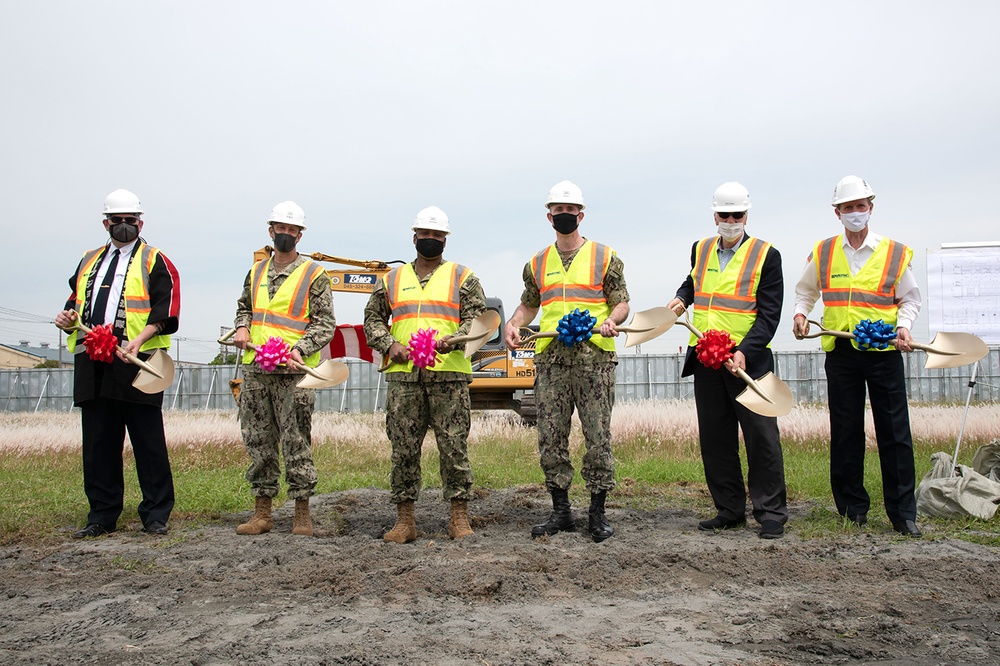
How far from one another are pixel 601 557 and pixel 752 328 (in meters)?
1.95

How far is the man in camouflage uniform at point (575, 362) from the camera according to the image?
5.82 metres

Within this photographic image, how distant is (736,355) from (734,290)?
502 millimetres

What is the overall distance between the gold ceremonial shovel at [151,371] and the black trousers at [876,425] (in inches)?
181

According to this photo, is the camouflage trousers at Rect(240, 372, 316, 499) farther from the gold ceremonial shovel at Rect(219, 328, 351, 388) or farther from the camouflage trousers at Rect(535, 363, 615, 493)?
the camouflage trousers at Rect(535, 363, 615, 493)

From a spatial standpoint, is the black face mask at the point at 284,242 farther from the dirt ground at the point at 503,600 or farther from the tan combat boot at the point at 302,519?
the dirt ground at the point at 503,600

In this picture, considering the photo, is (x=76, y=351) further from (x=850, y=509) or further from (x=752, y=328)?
(x=850, y=509)

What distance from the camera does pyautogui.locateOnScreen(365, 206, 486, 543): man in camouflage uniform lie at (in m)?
5.82

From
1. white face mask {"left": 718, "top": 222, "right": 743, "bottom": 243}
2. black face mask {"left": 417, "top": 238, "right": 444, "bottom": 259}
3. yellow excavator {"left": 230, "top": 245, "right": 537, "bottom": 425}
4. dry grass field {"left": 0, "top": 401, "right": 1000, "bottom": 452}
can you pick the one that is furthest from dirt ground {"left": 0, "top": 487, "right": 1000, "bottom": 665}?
yellow excavator {"left": 230, "top": 245, "right": 537, "bottom": 425}

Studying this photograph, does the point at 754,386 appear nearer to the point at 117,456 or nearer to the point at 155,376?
the point at 155,376

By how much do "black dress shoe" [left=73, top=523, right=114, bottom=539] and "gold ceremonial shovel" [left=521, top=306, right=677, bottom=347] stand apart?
10.9ft

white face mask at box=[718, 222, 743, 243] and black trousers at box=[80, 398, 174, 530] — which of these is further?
black trousers at box=[80, 398, 174, 530]

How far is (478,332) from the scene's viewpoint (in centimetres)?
584

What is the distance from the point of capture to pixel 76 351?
6262mm

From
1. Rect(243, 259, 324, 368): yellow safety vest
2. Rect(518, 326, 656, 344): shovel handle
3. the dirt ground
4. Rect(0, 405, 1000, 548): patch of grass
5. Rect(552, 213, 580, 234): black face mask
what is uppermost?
Rect(552, 213, 580, 234): black face mask
